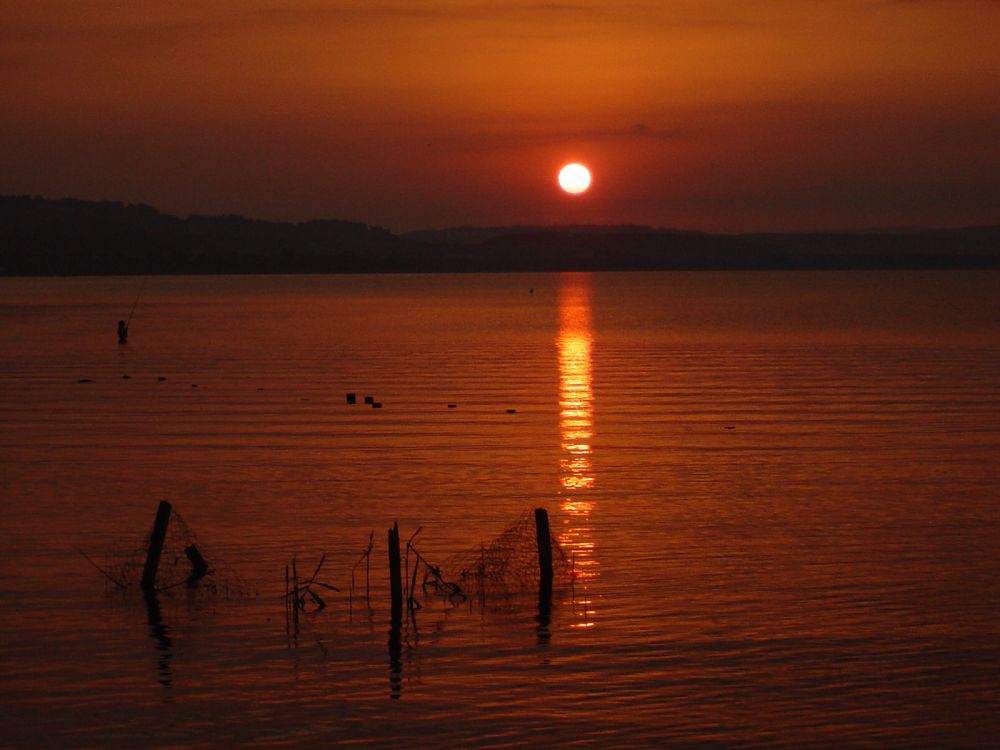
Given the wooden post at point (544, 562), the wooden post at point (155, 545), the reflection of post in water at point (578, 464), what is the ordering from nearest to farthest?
the wooden post at point (544, 562)
the wooden post at point (155, 545)
the reflection of post in water at point (578, 464)

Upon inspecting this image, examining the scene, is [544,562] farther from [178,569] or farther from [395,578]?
[178,569]

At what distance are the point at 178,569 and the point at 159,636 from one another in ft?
13.5

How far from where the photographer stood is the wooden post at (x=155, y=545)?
23.5m

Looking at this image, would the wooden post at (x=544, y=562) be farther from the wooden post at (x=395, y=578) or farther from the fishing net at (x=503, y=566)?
the wooden post at (x=395, y=578)

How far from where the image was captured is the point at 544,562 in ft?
80.0

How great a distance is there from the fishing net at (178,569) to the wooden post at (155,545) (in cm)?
28

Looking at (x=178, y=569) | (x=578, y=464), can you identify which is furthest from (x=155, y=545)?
(x=578, y=464)

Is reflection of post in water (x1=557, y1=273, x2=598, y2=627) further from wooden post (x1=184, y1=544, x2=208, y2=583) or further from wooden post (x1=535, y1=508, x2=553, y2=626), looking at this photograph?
wooden post (x1=184, y1=544, x2=208, y2=583)

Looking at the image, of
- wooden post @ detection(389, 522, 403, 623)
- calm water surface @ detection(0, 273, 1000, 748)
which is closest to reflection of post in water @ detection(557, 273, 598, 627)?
calm water surface @ detection(0, 273, 1000, 748)

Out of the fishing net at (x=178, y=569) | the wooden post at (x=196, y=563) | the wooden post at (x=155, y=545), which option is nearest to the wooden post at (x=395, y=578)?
the fishing net at (x=178, y=569)

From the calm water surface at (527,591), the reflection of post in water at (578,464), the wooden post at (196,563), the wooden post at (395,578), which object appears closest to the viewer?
the calm water surface at (527,591)

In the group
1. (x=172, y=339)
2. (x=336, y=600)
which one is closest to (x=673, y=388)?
(x=336, y=600)

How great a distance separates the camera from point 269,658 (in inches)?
811

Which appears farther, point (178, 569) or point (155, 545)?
point (178, 569)
